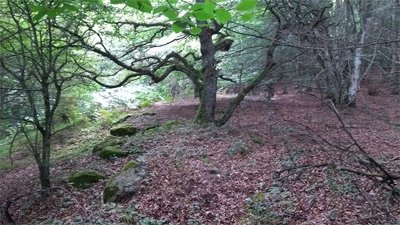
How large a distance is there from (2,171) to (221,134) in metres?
6.09

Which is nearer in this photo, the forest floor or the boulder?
the forest floor

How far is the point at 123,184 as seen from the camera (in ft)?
18.6

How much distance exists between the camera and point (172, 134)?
29.5 feet

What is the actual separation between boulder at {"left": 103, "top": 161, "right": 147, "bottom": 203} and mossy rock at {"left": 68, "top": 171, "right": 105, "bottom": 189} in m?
0.71

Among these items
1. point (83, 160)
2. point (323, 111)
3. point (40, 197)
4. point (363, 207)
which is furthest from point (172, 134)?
point (323, 111)

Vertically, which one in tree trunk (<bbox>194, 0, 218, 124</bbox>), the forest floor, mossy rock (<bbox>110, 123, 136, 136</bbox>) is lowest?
the forest floor

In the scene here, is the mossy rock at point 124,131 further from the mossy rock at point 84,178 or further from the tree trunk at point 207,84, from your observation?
the mossy rock at point 84,178

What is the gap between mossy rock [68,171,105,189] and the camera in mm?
6164

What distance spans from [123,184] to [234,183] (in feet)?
6.93

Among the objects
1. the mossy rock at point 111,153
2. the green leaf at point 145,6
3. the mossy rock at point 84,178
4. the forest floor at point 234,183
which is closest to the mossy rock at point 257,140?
the forest floor at point 234,183

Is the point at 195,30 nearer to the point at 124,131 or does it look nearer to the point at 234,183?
the point at 234,183

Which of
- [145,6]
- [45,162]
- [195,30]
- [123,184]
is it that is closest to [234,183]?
[123,184]

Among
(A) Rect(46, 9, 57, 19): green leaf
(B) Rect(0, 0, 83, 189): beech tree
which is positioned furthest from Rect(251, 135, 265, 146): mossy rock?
(A) Rect(46, 9, 57, 19): green leaf

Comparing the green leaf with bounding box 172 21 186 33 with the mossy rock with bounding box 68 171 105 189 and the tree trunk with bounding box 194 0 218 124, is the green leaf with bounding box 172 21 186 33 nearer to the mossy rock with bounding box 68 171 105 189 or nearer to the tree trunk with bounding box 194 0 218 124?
the mossy rock with bounding box 68 171 105 189
